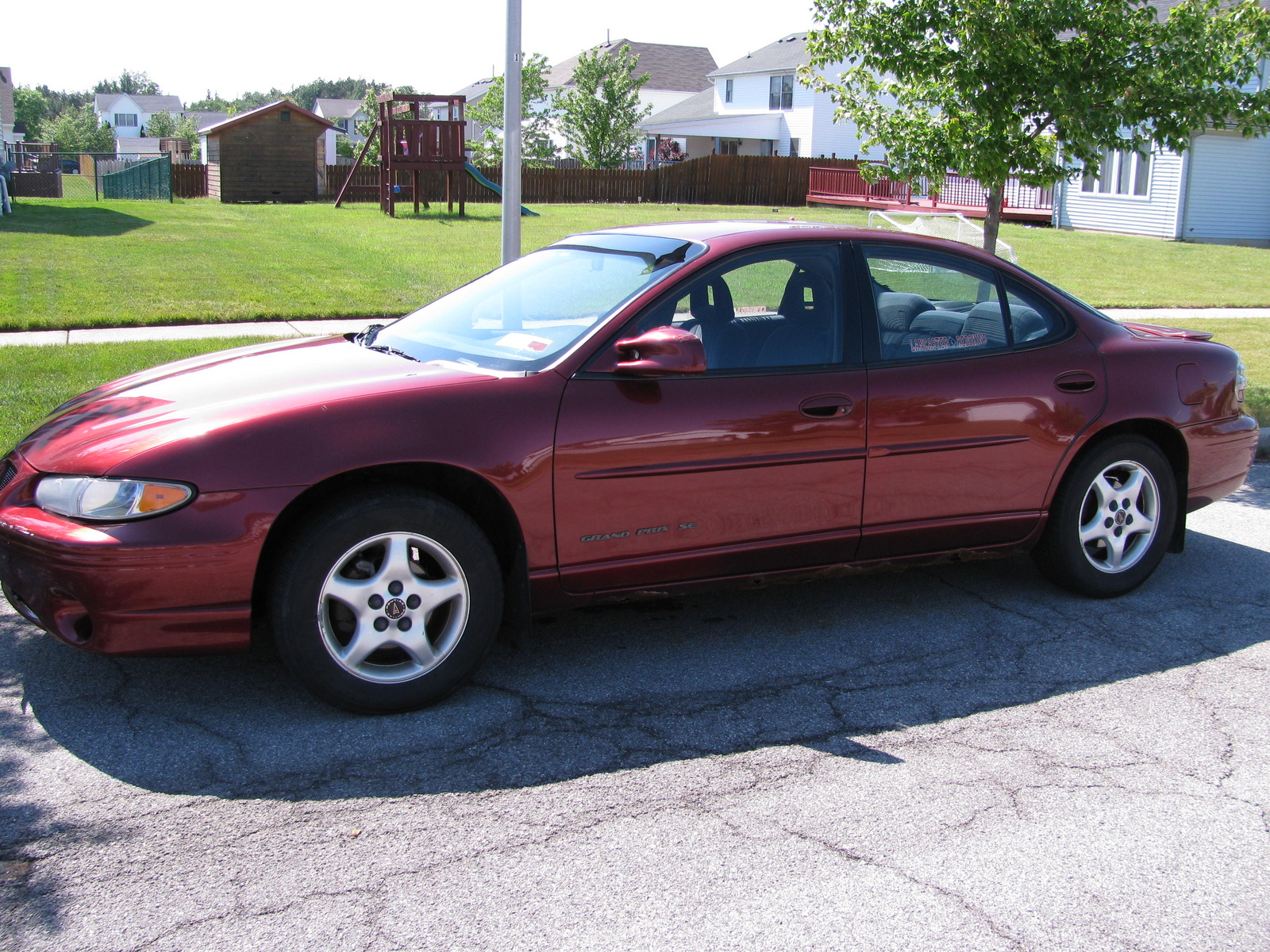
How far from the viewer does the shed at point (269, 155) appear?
37250 mm

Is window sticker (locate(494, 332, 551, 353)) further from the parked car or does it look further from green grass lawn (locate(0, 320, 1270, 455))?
green grass lawn (locate(0, 320, 1270, 455))

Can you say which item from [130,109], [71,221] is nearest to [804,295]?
[71,221]

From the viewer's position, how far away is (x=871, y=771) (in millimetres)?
3609

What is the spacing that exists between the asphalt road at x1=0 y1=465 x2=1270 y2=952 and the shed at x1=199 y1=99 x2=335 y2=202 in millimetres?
35809

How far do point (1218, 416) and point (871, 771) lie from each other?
2909 mm

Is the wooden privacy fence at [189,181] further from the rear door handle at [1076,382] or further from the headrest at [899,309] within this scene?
the rear door handle at [1076,382]

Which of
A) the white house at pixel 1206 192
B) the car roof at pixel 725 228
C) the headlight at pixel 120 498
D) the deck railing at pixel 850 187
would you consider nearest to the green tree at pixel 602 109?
the deck railing at pixel 850 187

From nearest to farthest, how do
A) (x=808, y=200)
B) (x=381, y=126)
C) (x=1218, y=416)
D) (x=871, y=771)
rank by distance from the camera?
(x=871, y=771) → (x=1218, y=416) → (x=381, y=126) → (x=808, y=200)

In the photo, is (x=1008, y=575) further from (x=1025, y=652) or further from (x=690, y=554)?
(x=690, y=554)

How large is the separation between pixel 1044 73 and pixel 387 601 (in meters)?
7.01

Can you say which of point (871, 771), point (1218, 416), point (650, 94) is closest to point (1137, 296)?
point (1218, 416)

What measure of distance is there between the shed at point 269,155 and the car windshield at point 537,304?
3476 centimetres

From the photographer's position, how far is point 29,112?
11275cm

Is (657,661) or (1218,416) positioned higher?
(1218,416)
